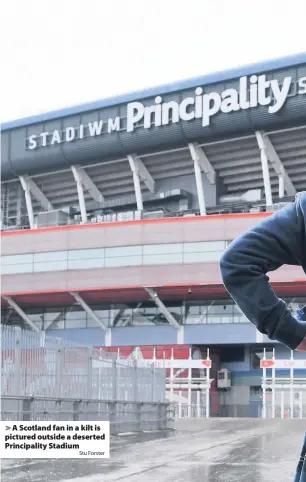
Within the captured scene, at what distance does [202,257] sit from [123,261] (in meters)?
5.45

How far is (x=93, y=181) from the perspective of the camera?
199 feet

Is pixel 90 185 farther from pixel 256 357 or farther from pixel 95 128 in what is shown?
pixel 256 357

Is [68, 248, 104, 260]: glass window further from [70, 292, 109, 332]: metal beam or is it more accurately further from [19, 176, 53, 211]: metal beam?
[19, 176, 53, 211]: metal beam

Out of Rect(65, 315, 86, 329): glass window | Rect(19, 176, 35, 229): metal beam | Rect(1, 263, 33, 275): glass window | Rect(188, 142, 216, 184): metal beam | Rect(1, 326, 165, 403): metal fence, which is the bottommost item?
Rect(1, 326, 165, 403): metal fence

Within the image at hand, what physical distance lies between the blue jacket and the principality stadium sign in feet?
161

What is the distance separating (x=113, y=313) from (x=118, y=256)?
5.78m

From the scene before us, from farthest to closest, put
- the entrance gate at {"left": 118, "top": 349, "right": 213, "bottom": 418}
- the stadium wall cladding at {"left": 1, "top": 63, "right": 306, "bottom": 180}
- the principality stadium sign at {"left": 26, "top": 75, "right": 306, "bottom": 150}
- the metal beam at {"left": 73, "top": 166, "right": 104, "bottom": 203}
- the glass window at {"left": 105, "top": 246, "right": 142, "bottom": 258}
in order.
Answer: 1. the metal beam at {"left": 73, "top": 166, "right": 104, "bottom": 203}
2. the stadium wall cladding at {"left": 1, "top": 63, "right": 306, "bottom": 180}
3. the principality stadium sign at {"left": 26, "top": 75, "right": 306, "bottom": 150}
4. the glass window at {"left": 105, "top": 246, "right": 142, "bottom": 258}
5. the entrance gate at {"left": 118, "top": 349, "right": 213, "bottom": 418}

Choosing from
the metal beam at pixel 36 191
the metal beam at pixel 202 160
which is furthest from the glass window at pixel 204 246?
the metal beam at pixel 36 191

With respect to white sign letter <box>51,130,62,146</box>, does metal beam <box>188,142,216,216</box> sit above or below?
below

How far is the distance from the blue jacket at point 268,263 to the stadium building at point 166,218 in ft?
144

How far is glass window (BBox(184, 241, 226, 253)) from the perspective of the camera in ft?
159

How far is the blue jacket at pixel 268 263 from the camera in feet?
8.12

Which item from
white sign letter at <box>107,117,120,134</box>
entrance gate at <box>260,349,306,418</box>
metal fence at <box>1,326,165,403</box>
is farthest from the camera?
white sign letter at <box>107,117,120,134</box>
